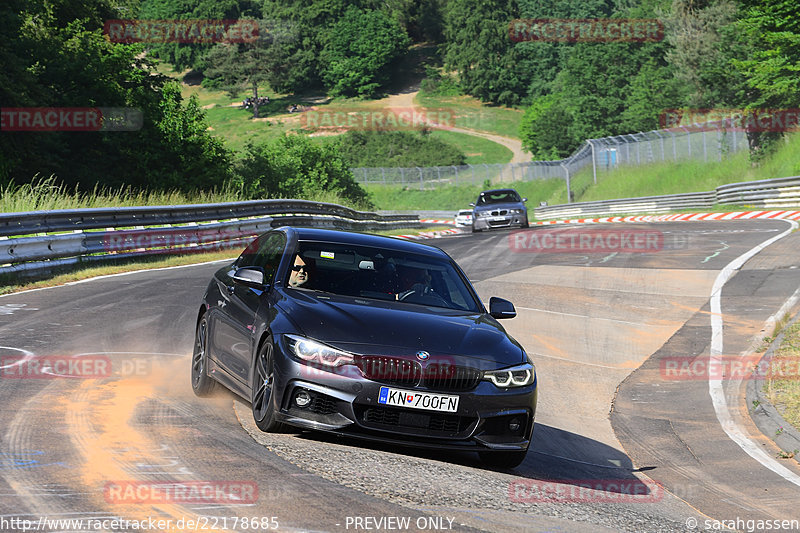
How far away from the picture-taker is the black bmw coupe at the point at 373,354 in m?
6.43

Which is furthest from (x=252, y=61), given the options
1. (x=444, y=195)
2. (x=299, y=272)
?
(x=299, y=272)

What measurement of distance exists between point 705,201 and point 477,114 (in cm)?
9341

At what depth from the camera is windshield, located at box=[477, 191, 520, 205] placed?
1464 inches

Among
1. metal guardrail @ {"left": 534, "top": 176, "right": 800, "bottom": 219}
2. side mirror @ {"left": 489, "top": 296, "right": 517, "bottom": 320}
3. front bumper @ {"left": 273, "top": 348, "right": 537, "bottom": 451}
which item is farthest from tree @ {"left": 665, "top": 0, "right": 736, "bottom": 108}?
front bumper @ {"left": 273, "top": 348, "right": 537, "bottom": 451}

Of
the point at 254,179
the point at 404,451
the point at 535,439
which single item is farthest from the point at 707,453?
the point at 254,179

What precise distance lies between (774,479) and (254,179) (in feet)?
107

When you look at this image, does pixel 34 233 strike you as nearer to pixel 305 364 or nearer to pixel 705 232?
pixel 305 364

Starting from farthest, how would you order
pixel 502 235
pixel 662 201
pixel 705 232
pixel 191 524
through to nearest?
pixel 662 201 < pixel 502 235 < pixel 705 232 < pixel 191 524

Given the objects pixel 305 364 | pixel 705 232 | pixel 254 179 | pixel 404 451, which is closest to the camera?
pixel 305 364

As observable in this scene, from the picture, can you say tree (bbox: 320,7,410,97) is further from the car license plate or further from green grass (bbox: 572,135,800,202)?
the car license plate

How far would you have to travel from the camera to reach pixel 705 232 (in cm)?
2866

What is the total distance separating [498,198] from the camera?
122 ft

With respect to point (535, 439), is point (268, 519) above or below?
above

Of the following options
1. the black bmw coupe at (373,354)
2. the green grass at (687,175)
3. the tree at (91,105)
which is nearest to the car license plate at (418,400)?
the black bmw coupe at (373,354)
